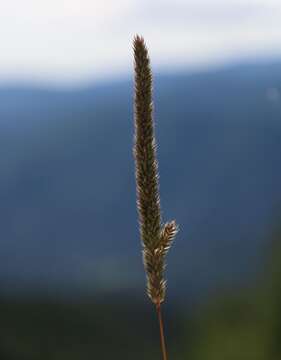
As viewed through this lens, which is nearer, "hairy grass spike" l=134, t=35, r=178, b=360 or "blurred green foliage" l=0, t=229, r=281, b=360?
"hairy grass spike" l=134, t=35, r=178, b=360

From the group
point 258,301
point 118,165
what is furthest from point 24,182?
point 258,301

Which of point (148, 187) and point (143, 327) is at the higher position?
point (148, 187)

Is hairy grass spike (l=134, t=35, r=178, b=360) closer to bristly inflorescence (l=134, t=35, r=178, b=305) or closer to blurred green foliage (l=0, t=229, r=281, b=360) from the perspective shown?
bristly inflorescence (l=134, t=35, r=178, b=305)

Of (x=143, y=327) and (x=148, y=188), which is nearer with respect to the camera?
(x=148, y=188)

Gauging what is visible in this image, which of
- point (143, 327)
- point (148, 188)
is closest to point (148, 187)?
point (148, 188)

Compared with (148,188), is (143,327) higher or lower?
lower

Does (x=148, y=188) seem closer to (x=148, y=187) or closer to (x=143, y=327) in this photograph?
(x=148, y=187)

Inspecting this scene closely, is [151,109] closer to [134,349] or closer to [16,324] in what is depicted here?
[134,349]

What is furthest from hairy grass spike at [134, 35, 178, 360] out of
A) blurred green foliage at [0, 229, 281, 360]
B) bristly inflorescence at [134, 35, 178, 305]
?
blurred green foliage at [0, 229, 281, 360]
